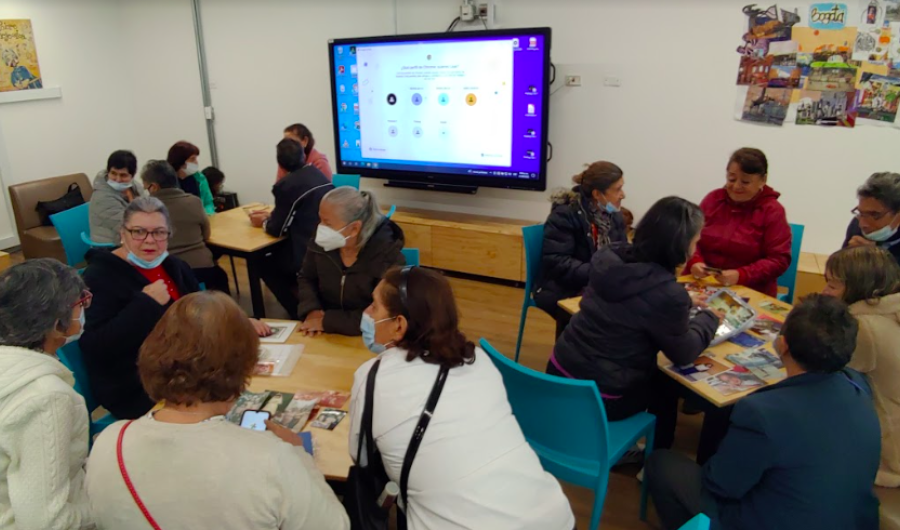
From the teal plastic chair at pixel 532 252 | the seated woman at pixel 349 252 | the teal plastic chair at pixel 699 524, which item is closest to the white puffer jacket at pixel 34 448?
the seated woman at pixel 349 252

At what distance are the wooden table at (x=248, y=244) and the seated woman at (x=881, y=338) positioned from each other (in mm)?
3139

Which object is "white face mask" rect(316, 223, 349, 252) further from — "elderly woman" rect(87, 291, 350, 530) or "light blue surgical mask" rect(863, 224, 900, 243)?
"light blue surgical mask" rect(863, 224, 900, 243)

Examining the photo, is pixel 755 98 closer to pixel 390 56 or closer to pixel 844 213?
pixel 844 213

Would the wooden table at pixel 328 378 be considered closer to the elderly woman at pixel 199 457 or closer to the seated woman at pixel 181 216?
the elderly woman at pixel 199 457

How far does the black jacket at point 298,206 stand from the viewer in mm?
3857

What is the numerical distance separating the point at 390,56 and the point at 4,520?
14.4 ft

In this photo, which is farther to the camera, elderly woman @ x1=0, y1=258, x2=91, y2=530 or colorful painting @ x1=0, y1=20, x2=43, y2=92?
colorful painting @ x1=0, y1=20, x2=43, y2=92

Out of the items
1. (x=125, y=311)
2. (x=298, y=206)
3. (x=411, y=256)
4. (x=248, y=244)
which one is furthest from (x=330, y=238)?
(x=248, y=244)

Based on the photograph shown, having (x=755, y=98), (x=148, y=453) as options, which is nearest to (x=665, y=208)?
(x=148, y=453)

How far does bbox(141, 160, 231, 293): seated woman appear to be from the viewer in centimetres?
369

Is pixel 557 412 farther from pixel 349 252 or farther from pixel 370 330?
pixel 349 252

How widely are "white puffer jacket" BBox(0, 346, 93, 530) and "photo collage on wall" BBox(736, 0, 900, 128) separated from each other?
4.36 meters

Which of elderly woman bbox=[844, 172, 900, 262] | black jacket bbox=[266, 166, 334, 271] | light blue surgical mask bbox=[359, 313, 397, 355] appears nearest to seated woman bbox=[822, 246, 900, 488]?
elderly woman bbox=[844, 172, 900, 262]

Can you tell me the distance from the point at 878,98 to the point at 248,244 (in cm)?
415
